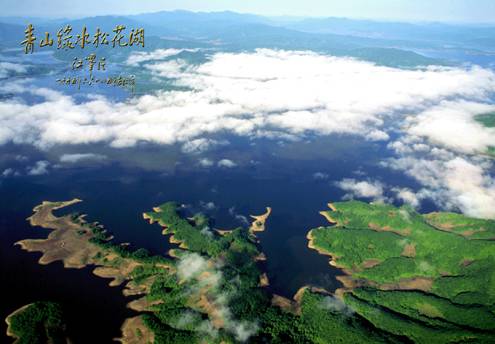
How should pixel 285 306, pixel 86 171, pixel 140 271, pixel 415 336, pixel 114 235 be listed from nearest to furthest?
pixel 415 336, pixel 285 306, pixel 140 271, pixel 114 235, pixel 86 171

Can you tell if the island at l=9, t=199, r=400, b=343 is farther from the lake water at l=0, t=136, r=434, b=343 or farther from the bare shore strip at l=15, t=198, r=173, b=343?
the lake water at l=0, t=136, r=434, b=343

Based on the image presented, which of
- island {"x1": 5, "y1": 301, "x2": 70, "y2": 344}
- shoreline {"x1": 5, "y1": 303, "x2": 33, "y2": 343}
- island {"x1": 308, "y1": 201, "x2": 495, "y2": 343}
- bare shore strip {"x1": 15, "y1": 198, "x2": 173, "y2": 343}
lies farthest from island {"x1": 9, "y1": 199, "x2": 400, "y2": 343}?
island {"x1": 308, "y1": 201, "x2": 495, "y2": 343}

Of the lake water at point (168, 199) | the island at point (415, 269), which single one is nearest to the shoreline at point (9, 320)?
the lake water at point (168, 199)

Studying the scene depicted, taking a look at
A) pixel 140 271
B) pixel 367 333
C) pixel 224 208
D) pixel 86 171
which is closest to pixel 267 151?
pixel 224 208

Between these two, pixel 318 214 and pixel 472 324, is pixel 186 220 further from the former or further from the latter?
pixel 472 324

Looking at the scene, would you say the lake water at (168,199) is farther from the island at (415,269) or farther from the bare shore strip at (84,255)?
the island at (415,269)
